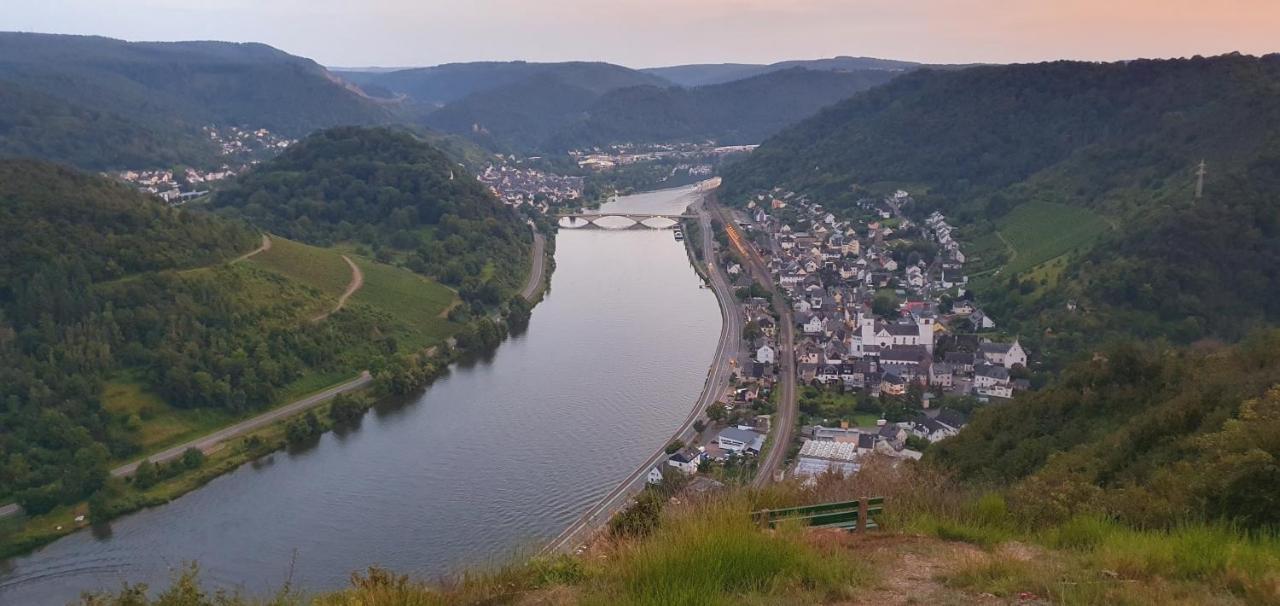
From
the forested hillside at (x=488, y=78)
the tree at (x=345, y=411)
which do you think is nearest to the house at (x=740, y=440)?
the tree at (x=345, y=411)

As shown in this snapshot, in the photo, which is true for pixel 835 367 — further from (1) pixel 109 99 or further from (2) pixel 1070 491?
(1) pixel 109 99

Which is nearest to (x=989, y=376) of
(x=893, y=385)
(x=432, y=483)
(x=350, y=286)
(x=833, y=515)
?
(x=893, y=385)

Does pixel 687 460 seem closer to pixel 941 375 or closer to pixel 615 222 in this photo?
pixel 941 375

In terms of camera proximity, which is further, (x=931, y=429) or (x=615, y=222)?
(x=615, y=222)

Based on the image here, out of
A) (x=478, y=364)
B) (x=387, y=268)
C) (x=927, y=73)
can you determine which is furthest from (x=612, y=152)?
(x=478, y=364)

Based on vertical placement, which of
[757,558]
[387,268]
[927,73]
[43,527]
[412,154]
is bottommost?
[43,527]

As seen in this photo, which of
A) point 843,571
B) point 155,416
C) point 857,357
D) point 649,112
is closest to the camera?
point 843,571
